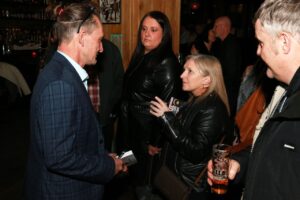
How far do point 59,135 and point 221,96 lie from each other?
4.16ft

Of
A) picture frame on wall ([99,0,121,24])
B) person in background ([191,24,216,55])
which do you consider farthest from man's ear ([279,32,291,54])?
person in background ([191,24,216,55])

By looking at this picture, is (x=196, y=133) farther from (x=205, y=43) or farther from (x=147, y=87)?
(x=205, y=43)

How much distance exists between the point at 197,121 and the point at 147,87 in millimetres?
866

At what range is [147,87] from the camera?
303 cm

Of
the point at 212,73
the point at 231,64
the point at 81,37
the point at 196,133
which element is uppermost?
the point at 81,37

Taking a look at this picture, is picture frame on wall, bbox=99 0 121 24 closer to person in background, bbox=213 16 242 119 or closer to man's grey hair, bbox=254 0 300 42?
person in background, bbox=213 16 242 119

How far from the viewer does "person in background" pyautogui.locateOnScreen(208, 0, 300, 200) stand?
114cm

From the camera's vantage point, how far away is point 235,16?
38.4ft

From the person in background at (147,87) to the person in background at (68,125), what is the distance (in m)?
1.19

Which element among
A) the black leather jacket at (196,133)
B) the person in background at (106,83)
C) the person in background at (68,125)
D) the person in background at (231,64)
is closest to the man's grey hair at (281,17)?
the person in background at (68,125)

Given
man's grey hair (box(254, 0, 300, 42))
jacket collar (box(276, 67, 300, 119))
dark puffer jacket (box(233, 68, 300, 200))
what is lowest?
dark puffer jacket (box(233, 68, 300, 200))

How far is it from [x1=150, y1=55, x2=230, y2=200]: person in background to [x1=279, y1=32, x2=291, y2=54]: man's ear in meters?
1.06

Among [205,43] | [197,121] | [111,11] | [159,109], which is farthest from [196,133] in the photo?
[205,43]

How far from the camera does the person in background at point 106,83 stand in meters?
3.10
